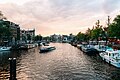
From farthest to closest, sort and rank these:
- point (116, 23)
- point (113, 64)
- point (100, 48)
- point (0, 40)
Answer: point (0, 40) < point (100, 48) < point (116, 23) < point (113, 64)

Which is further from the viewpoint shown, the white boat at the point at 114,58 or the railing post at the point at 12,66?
the white boat at the point at 114,58

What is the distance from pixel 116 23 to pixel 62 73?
4866cm

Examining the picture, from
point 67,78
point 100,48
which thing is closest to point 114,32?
point 100,48

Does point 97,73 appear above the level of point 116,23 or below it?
below

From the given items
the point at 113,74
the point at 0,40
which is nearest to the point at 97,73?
the point at 113,74

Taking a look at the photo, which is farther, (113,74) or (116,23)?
(116,23)

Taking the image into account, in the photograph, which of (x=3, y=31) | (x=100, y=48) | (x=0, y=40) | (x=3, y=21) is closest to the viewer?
(x=100, y=48)

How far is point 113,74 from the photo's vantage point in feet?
133

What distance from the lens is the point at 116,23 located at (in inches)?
3334

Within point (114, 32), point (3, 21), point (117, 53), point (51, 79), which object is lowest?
point (51, 79)

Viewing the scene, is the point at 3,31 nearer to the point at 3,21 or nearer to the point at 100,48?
the point at 3,21

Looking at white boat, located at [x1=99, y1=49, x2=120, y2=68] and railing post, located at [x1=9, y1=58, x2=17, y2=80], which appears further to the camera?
white boat, located at [x1=99, y1=49, x2=120, y2=68]

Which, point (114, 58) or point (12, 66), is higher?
point (12, 66)

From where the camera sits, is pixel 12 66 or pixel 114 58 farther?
pixel 114 58
